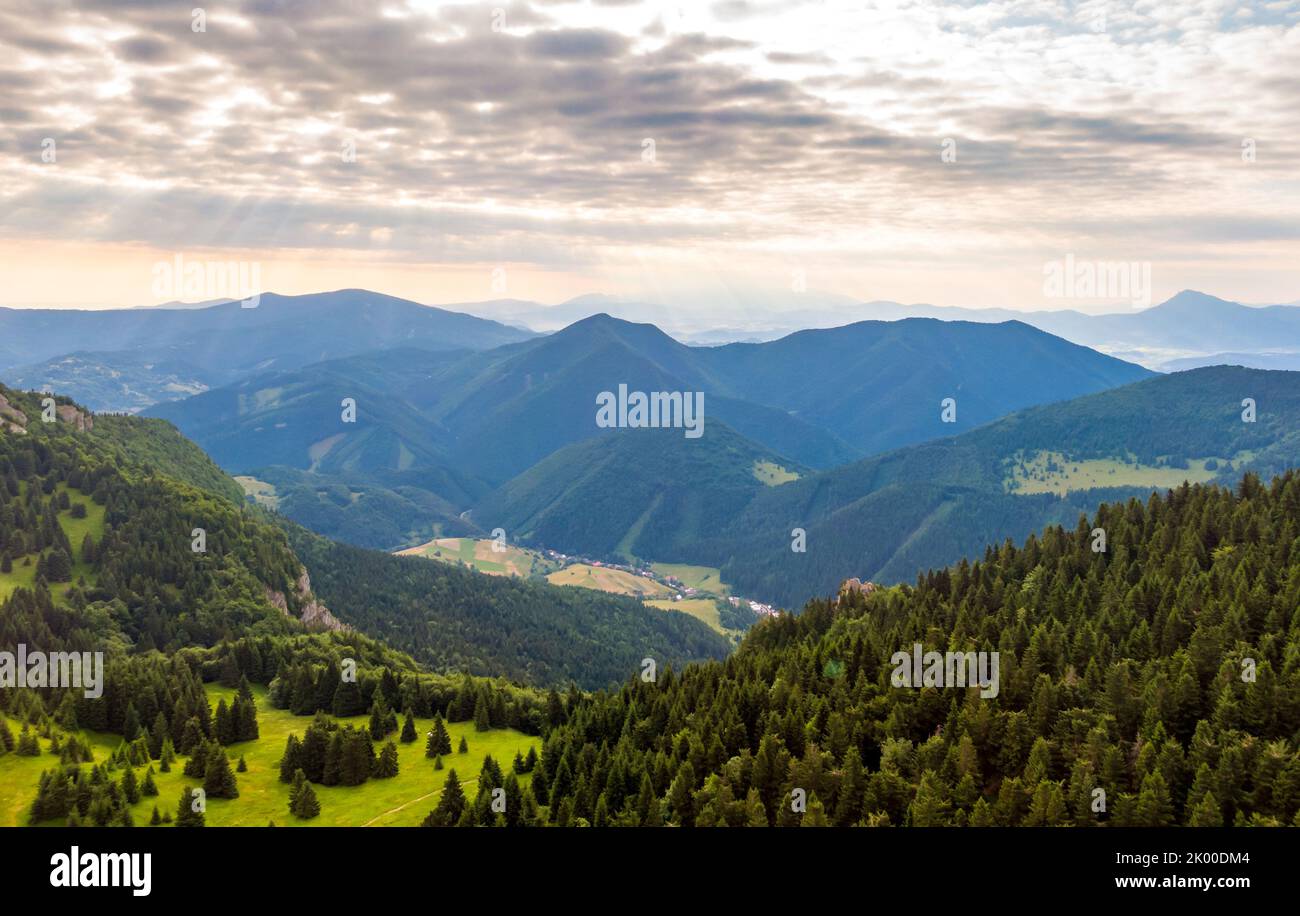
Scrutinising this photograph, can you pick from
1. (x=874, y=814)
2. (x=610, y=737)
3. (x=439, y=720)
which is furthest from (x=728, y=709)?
(x=439, y=720)

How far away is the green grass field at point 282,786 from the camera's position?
9166cm

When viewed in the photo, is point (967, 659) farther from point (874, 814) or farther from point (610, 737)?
point (610, 737)

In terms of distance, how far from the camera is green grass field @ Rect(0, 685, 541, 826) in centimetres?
9166

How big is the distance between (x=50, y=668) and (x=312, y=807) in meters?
68.3

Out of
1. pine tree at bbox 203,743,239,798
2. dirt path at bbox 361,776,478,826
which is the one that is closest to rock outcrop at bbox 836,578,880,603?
dirt path at bbox 361,776,478,826

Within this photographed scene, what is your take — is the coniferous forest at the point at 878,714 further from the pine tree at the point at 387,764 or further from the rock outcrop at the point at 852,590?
the rock outcrop at the point at 852,590

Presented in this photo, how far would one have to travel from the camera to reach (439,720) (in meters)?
117

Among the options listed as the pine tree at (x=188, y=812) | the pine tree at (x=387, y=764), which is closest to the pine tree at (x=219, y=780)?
the pine tree at (x=188, y=812)

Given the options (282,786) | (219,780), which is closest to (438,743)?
(282,786)

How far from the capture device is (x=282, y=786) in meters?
103

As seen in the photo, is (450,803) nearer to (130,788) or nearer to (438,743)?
(438,743)

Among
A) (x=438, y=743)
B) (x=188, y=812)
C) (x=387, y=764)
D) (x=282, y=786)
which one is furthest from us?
(x=438, y=743)
